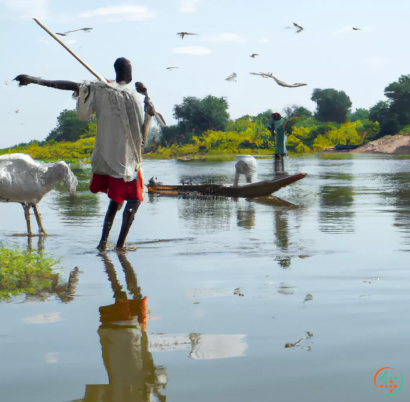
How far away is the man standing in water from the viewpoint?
24.1ft

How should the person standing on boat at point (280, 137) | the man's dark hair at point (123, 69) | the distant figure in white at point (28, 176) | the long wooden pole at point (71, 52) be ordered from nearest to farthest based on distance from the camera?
the long wooden pole at point (71, 52), the man's dark hair at point (123, 69), the distant figure in white at point (28, 176), the person standing on boat at point (280, 137)

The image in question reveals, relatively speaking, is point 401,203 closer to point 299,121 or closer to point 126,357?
point 126,357

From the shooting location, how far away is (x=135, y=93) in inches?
295

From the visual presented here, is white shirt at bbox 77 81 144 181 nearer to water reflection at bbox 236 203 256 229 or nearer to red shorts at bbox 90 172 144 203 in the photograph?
red shorts at bbox 90 172 144 203

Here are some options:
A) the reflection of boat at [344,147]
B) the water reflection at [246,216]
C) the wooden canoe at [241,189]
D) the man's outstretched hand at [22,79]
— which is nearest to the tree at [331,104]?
the reflection of boat at [344,147]

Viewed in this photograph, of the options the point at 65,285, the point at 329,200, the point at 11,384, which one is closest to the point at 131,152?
the point at 65,285

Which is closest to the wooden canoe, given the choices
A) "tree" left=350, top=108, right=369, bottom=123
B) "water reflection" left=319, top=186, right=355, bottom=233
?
"water reflection" left=319, top=186, right=355, bottom=233

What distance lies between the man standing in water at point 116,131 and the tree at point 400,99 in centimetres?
8036

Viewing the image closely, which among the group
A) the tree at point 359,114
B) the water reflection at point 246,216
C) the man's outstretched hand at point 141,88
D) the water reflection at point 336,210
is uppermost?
the tree at point 359,114

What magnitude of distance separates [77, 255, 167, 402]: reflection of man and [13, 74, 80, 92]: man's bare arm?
2390mm

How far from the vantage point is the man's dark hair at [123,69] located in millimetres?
7543

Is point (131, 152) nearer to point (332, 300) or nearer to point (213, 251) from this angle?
point (213, 251)

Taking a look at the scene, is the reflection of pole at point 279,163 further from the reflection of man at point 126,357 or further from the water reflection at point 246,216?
the reflection of man at point 126,357

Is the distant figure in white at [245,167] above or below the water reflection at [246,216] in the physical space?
above
